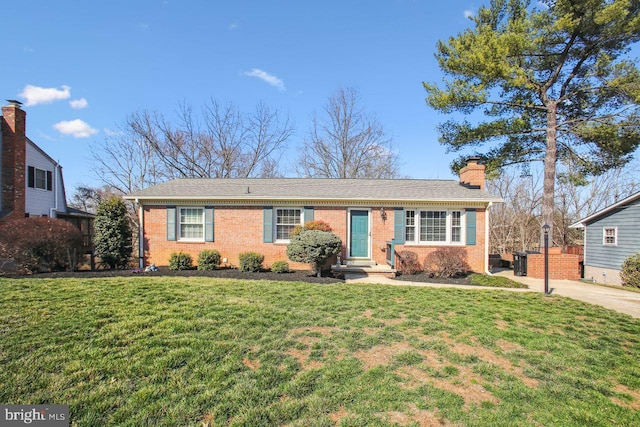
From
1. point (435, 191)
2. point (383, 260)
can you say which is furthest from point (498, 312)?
point (435, 191)

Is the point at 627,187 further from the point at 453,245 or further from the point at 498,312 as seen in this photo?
the point at 498,312

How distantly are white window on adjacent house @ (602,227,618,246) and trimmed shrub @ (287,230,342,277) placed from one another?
1154 cm

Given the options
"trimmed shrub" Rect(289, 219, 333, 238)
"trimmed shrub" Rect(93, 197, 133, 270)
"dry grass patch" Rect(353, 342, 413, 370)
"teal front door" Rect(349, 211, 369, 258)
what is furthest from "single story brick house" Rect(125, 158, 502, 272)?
"dry grass patch" Rect(353, 342, 413, 370)

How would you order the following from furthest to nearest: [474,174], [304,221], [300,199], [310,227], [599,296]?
[474,174] < [304,221] < [300,199] < [310,227] < [599,296]

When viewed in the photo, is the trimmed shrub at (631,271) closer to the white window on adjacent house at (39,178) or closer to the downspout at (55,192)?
the white window on adjacent house at (39,178)

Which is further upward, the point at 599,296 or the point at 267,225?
the point at 267,225

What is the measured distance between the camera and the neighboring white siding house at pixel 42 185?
1584cm

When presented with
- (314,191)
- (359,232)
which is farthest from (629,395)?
(314,191)

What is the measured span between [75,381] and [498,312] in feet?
23.0

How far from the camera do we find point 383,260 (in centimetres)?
1190

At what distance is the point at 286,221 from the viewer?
39.5ft

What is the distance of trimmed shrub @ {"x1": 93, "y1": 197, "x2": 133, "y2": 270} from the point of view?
35.3 ft

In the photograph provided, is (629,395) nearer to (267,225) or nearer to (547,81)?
(267,225)

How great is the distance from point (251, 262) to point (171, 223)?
3853 millimetres
